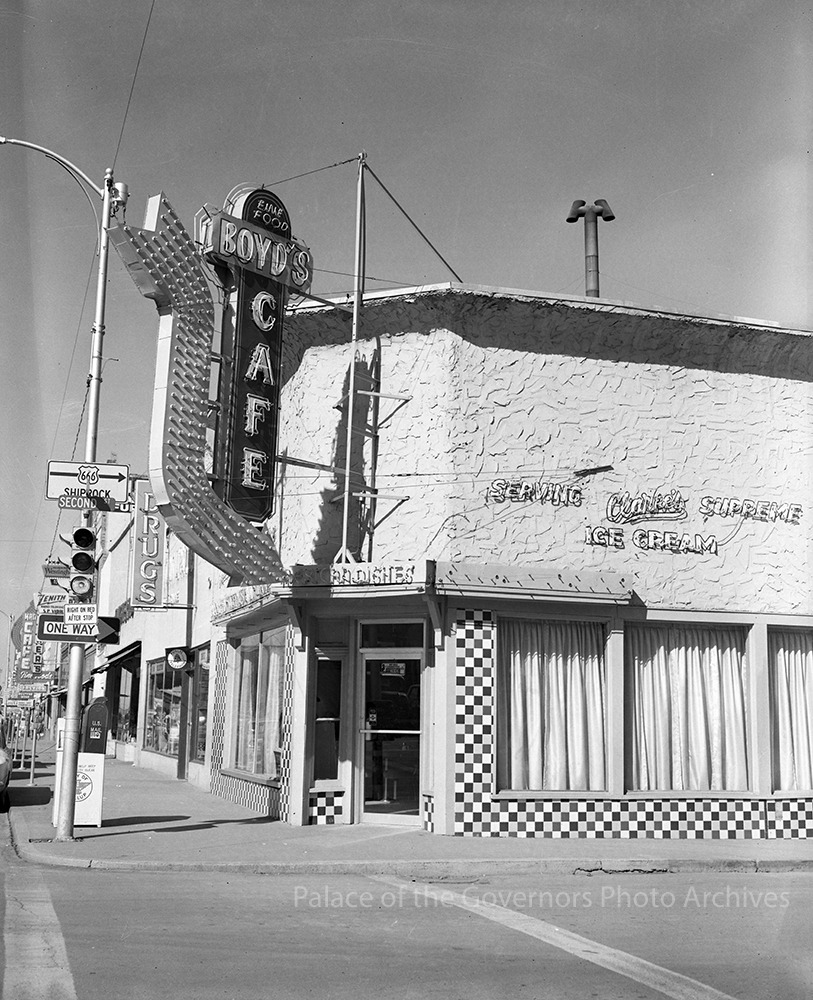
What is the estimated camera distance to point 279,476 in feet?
58.0

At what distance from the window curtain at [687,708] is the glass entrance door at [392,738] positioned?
3.04 meters

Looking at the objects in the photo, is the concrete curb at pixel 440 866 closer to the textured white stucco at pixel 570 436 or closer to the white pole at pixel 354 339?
the textured white stucco at pixel 570 436

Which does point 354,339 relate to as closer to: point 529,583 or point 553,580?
point 529,583

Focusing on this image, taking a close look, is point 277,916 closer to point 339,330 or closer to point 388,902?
point 388,902

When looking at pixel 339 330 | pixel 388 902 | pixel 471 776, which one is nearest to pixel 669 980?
pixel 388 902

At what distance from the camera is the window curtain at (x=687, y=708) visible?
50.6 ft

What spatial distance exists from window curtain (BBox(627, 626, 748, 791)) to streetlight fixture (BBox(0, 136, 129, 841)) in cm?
745

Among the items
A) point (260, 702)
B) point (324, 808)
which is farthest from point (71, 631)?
point (260, 702)

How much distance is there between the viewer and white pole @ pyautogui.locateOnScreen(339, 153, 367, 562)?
15492mm

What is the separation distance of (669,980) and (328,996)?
2269 millimetres

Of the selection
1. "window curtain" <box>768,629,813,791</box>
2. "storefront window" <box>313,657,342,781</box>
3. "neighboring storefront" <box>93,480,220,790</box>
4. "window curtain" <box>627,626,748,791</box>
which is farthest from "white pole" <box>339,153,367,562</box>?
→ "window curtain" <box>768,629,813,791</box>

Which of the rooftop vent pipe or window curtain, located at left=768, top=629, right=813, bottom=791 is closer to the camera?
window curtain, located at left=768, top=629, right=813, bottom=791

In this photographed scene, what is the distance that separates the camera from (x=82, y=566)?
14.4 metres

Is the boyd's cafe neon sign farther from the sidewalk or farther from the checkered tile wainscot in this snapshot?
the sidewalk
